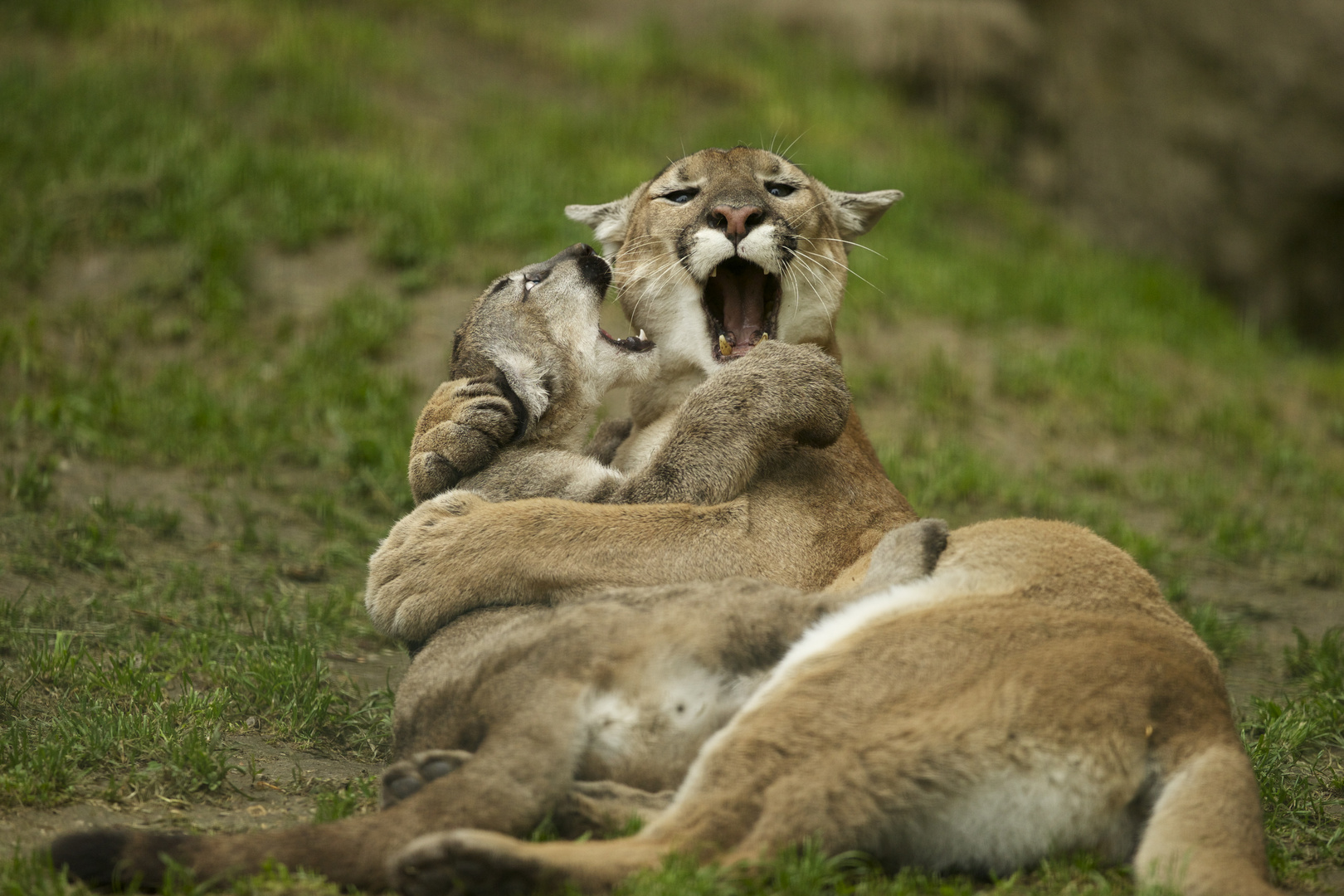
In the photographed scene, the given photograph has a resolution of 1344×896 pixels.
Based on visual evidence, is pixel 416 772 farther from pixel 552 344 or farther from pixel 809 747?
pixel 552 344

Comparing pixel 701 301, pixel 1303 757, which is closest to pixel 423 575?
pixel 701 301

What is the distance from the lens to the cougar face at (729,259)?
5.98 m

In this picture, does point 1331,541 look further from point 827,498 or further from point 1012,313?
point 827,498

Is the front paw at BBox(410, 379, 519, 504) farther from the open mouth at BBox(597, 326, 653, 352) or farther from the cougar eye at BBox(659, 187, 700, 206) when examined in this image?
the cougar eye at BBox(659, 187, 700, 206)

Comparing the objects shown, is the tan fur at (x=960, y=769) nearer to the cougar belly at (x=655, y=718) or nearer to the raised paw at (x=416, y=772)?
the cougar belly at (x=655, y=718)

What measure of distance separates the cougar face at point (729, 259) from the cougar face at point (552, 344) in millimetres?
241

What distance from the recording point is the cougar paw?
11.7 feet

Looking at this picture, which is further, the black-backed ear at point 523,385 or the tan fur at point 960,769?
the black-backed ear at point 523,385

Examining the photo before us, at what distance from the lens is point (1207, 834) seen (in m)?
3.76

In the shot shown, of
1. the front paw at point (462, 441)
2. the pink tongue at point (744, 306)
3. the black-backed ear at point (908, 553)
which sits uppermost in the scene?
the pink tongue at point (744, 306)

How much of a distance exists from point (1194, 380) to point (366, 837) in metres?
9.60

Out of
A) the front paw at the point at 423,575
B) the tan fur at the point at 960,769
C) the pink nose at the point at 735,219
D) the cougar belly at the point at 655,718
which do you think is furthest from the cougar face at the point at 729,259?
the tan fur at the point at 960,769

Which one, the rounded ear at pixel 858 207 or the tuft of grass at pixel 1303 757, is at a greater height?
the rounded ear at pixel 858 207

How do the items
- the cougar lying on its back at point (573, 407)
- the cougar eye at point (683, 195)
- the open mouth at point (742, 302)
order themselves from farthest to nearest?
the cougar eye at point (683, 195) → the open mouth at point (742, 302) → the cougar lying on its back at point (573, 407)
